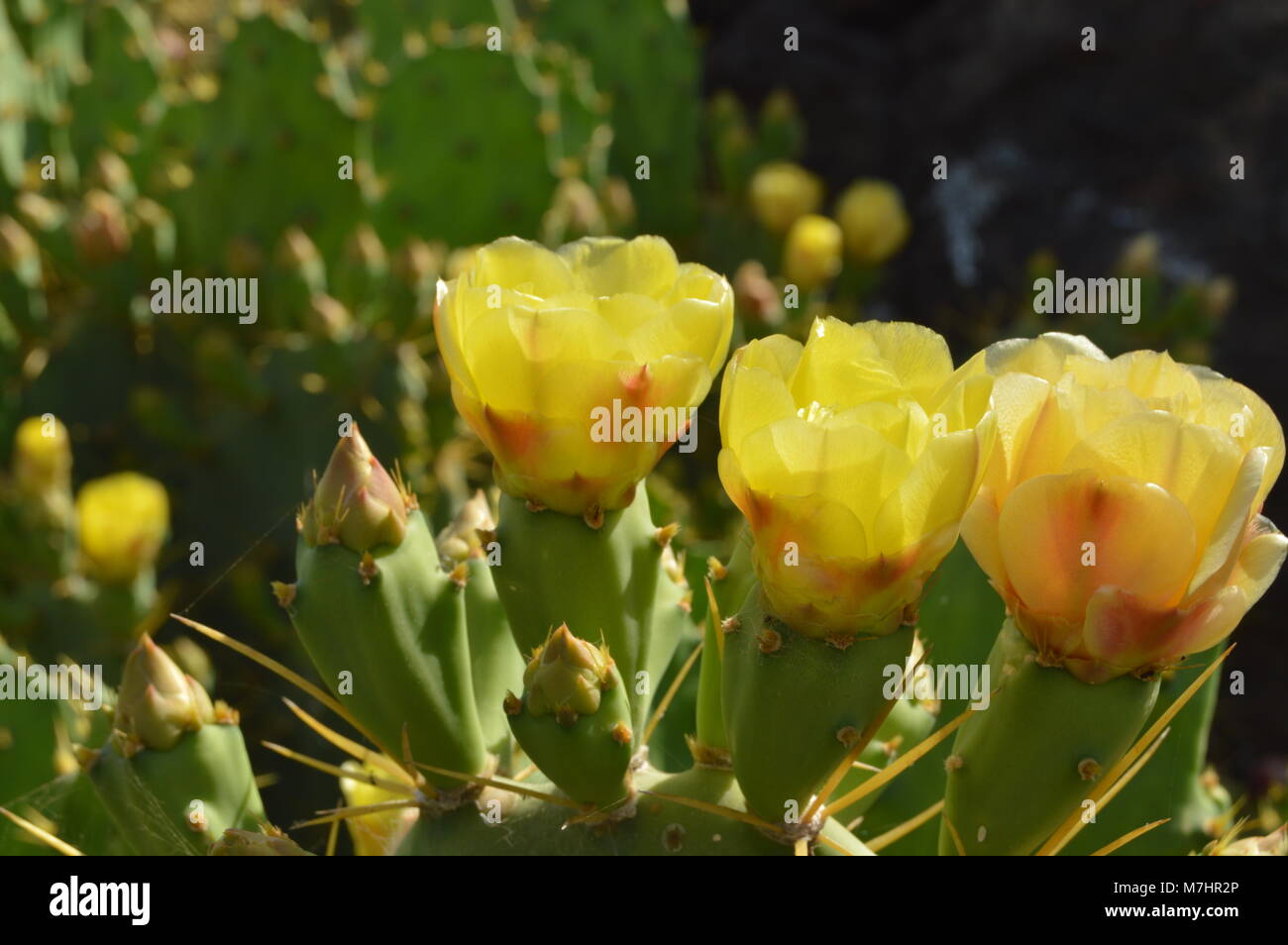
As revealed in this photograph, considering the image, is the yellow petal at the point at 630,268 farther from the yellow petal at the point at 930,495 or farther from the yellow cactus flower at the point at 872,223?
the yellow cactus flower at the point at 872,223

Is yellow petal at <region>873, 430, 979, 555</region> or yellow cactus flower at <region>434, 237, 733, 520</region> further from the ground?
yellow cactus flower at <region>434, 237, 733, 520</region>

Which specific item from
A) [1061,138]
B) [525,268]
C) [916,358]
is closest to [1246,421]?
[916,358]

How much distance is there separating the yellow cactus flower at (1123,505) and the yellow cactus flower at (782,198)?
252cm

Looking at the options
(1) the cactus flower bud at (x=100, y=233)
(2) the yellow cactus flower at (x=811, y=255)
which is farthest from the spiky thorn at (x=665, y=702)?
(2) the yellow cactus flower at (x=811, y=255)

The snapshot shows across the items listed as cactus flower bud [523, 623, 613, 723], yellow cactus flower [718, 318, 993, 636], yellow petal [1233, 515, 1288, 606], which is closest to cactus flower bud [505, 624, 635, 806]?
cactus flower bud [523, 623, 613, 723]

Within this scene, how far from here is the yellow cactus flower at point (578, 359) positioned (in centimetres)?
67

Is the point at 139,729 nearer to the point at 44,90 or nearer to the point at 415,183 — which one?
the point at 415,183

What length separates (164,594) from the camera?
2209mm

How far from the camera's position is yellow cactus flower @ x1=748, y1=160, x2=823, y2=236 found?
10.3 feet

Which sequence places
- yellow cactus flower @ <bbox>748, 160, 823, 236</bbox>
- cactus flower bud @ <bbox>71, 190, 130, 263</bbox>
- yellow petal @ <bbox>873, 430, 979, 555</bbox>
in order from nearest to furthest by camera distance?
yellow petal @ <bbox>873, 430, 979, 555</bbox>, cactus flower bud @ <bbox>71, 190, 130, 263</bbox>, yellow cactus flower @ <bbox>748, 160, 823, 236</bbox>

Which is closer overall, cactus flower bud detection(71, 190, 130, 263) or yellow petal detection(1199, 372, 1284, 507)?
yellow petal detection(1199, 372, 1284, 507)

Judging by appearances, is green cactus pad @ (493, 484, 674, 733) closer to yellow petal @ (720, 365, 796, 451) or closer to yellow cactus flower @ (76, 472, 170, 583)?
yellow petal @ (720, 365, 796, 451)

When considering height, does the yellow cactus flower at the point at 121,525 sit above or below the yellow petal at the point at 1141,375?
below

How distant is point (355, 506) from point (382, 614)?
7 cm
